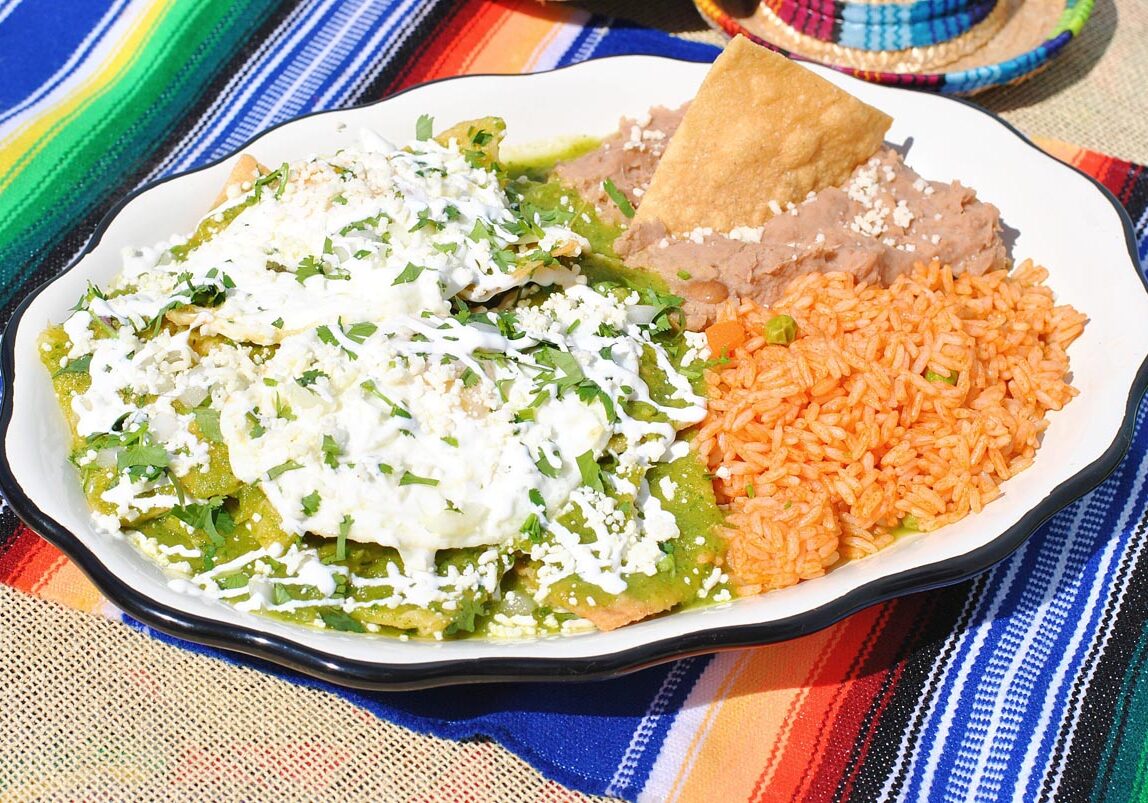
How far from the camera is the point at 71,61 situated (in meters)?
5.43

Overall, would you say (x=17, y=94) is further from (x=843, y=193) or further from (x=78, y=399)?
(x=843, y=193)

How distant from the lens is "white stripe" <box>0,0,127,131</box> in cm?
520

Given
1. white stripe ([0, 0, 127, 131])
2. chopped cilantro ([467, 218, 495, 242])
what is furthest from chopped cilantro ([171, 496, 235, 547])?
white stripe ([0, 0, 127, 131])

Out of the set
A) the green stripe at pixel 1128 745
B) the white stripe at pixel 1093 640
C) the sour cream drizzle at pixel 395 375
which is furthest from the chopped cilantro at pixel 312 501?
the green stripe at pixel 1128 745

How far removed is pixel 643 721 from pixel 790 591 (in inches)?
24.4

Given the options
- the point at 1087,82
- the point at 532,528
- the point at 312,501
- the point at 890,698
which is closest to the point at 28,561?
the point at 312,501

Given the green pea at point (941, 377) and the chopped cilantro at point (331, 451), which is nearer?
the chopped cilantro at point (331, 451)

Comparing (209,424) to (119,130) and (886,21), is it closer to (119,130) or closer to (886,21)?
(119,130)

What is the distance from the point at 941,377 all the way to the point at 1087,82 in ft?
9.63

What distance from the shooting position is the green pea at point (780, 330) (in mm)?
3861

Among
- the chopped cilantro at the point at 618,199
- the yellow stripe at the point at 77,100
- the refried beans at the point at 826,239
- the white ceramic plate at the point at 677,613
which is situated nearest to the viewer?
the white ceramic plate at the point at 677,613

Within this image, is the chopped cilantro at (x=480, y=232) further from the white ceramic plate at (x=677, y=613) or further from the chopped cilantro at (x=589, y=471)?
the white ceramic plate at (x=677, y=613)

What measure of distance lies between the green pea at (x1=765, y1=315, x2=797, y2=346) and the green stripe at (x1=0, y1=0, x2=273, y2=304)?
3148 mm

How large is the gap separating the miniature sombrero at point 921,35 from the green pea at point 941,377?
6.46 feet
